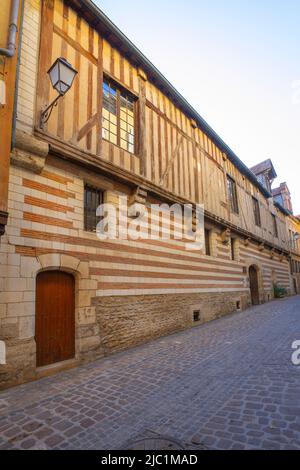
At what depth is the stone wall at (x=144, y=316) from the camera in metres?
4.90

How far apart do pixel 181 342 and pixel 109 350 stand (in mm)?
1664

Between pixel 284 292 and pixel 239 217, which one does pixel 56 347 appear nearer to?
pixel 239 217

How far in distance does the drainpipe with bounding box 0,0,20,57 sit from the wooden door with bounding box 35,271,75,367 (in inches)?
126

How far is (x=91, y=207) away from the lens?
5.29m

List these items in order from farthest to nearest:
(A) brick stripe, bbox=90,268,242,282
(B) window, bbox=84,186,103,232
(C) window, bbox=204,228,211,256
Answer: (C) window, bbox=204,228,211,256
(B) window, bbox=84,186,103,232
(A) brick stripe, bbox=90,268,242,282

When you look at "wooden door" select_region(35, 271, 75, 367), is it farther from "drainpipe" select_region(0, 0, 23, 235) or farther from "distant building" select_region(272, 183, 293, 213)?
"distant building" select_region(272, 183, 293, 213)

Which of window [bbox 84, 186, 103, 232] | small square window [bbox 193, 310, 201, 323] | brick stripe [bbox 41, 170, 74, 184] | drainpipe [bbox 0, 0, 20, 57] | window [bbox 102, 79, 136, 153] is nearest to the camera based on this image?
drainpipe [bbox 0, 0, 20, 57]

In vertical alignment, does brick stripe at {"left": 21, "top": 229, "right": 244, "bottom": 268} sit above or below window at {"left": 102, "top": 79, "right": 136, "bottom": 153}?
below

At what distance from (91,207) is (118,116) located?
2456 mm

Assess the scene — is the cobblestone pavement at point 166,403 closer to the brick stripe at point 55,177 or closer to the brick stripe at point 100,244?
the brick stripe at point 100,244

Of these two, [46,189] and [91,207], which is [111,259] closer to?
[91,207]

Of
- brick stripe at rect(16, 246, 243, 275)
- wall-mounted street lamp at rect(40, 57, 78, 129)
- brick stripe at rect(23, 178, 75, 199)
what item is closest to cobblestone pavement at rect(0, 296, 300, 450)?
brick stripe at rect(16, 246, 243, 275)

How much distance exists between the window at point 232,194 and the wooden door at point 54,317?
9.00 metres

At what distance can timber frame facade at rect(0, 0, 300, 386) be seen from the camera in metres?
3.94
